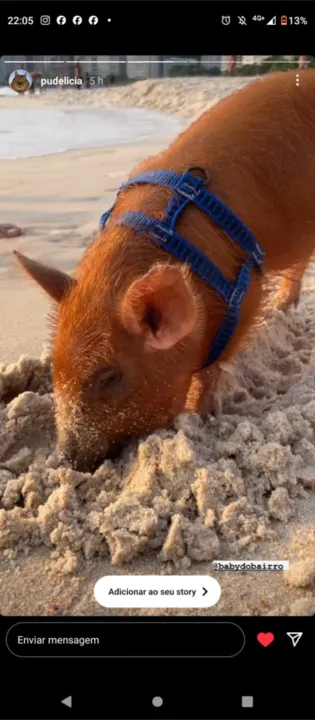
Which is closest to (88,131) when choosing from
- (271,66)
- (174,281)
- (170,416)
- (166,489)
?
(271,66)

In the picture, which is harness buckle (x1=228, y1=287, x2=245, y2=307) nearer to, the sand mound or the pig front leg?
the pig front leg

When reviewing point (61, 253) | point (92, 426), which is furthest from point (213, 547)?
point (61, 253)

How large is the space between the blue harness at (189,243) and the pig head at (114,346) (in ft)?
0.21

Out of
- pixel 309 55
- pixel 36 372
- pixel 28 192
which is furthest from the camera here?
pixel 28 192

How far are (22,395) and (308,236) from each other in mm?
1347

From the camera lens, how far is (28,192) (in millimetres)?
4465

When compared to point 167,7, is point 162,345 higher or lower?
lower

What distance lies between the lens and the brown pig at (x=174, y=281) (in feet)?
7.11

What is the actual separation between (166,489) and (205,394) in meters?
0.58

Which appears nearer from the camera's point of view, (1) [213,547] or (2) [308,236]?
(1) [213,547]

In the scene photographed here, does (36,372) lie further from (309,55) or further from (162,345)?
(309,55)

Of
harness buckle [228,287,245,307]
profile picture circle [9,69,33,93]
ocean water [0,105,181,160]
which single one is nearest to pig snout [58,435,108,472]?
harness buckle [228,287,245,307]

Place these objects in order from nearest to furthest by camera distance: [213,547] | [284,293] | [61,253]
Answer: [213,547]
[284,293]
[61,253]

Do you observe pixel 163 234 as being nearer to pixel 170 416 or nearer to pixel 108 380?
pixel 108 380
